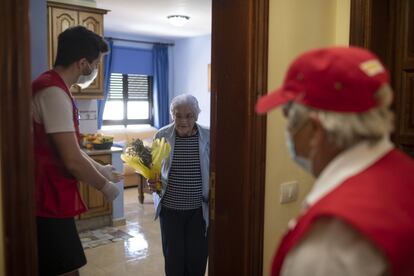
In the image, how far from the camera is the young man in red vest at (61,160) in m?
1.67

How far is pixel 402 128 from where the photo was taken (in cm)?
207

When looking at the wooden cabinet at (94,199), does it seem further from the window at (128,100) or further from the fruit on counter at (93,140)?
the window at (128,100)

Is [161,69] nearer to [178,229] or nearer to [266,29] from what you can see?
[178,229]

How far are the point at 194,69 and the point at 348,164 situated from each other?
728 cm

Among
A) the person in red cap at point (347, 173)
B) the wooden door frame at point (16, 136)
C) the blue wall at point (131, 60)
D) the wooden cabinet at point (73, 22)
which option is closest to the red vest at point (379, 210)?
the person in red cap at point (347, 173)

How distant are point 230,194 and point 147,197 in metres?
4.58

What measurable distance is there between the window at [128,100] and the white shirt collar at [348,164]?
6.92 metres

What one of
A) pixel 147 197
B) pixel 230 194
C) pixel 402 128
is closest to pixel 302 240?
pixel 230 194

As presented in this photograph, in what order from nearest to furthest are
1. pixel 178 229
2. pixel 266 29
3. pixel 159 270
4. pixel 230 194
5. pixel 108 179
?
pixel 266 29 → pixel 230 194 → pixel 108 179 → pixel 178 229 → pixel 159 270

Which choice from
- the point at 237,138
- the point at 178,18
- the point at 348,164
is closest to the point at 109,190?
the point at 237,138

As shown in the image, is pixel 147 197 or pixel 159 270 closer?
pixel 159 270

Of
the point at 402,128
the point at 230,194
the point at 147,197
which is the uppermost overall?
the point at 402,128

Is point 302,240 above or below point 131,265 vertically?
above

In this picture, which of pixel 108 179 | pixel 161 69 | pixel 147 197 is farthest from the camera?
pixel 161 69
